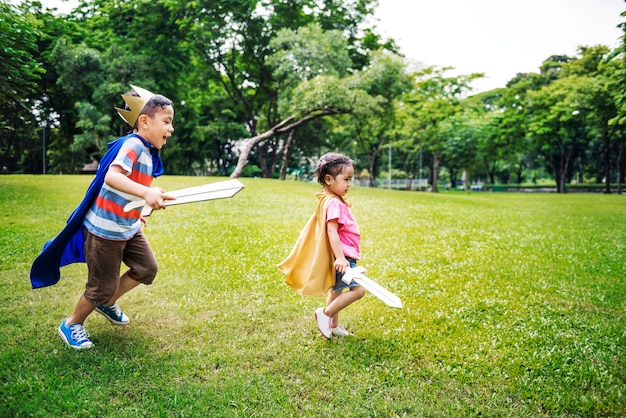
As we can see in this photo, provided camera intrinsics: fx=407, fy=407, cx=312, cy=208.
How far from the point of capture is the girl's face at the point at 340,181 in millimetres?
3852

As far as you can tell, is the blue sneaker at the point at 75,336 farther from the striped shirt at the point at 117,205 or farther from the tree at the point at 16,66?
the tree at the point at 16,66

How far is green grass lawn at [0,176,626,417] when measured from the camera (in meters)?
2.98

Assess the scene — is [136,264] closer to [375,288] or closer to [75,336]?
[75,336]

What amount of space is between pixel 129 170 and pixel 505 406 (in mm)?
3441

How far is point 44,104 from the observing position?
23.3ft

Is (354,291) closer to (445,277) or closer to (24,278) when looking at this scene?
(445,277)

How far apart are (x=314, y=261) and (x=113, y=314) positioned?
2096 mm

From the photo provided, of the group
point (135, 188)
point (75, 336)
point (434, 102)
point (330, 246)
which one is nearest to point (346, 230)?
point (330, 246)

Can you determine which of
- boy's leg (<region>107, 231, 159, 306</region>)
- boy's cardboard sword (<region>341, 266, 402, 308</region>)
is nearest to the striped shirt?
boy's leg (<region>107, 231, 159, 306</region>)

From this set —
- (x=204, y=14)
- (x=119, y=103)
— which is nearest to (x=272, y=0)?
(x=204, y=14)

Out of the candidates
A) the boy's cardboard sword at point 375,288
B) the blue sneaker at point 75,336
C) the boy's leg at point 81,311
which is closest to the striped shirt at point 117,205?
the boy's leg at point 81,311

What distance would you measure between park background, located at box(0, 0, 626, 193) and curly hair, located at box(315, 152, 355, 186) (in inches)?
148

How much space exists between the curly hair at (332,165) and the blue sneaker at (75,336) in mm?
2575

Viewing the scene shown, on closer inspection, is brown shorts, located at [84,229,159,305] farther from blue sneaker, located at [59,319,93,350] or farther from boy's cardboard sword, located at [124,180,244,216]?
boy's cardboard sword, located at [124,180,244,216]
